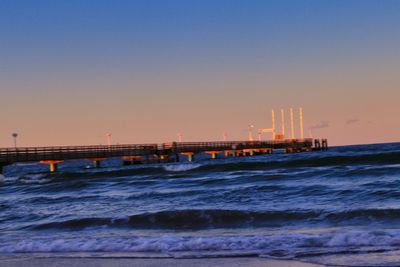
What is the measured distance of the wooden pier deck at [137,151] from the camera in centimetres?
5075

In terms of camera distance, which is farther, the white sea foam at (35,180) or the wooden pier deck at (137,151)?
the wooden pier deck at (137,151)

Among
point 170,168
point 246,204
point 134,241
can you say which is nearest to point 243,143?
point 170,168

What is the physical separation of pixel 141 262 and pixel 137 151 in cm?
5676

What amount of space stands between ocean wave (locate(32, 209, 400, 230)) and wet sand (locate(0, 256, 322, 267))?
4592 mm

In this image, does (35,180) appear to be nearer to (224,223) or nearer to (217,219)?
(217,219)

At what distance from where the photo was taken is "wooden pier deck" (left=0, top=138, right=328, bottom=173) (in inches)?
1998

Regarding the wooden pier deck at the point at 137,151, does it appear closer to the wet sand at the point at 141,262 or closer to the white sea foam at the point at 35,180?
the white sea foam at the point at 35,180

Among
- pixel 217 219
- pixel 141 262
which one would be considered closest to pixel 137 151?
pixel 217 219

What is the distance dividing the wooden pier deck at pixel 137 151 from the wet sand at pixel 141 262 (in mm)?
38245

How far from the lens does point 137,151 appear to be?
64.8 m

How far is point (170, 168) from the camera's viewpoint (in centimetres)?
4528

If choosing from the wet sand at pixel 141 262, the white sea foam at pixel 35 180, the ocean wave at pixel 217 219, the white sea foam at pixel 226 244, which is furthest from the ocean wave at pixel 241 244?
the white sea foam at pixel 35 180

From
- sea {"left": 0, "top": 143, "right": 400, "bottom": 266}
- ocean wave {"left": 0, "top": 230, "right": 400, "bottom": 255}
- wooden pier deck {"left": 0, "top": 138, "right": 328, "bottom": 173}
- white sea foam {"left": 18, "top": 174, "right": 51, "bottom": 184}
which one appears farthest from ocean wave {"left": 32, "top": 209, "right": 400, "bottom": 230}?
wooden pier deck {"left": 0, "top": 138, "right": 328, "bottom": 173}

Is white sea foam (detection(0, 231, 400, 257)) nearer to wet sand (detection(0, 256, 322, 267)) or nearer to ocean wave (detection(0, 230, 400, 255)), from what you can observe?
ocean wave (detection(0, 230, 400, 255))
